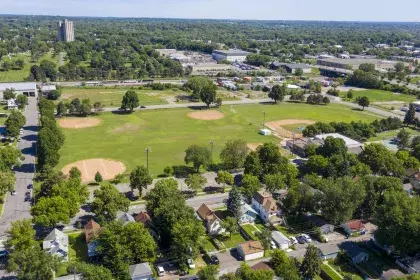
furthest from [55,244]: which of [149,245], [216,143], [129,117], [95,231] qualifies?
[129,117]

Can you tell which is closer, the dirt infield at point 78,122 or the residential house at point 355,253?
the residential house at point 355,253

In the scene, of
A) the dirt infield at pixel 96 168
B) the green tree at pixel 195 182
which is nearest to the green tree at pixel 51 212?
the dirt infield at pixel 96 168

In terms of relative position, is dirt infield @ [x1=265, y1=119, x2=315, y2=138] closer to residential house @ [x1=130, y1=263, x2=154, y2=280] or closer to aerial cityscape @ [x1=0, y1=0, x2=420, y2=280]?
aerial cityscape @ [x1=0, y1=0, x2=420, y2=280]

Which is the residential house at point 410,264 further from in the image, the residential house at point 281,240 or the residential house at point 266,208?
the residential house at point 266,208

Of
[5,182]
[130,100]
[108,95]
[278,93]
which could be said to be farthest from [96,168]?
[278,93]

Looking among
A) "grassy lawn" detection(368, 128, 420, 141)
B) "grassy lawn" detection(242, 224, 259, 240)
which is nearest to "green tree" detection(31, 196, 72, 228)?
"grassy lawn" detection(242, 224, 259, 240)
